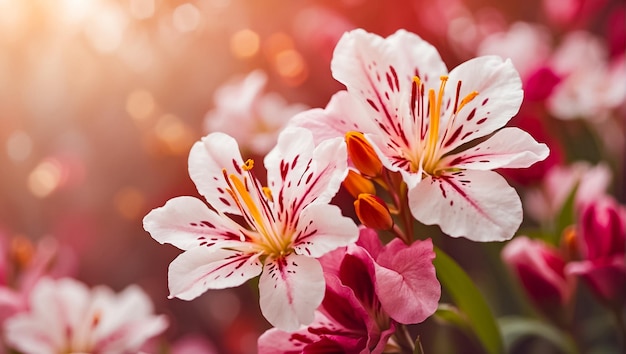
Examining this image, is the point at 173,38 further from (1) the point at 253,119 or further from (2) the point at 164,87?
(1) the point at 253,119

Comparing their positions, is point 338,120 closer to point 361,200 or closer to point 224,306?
point 361,200

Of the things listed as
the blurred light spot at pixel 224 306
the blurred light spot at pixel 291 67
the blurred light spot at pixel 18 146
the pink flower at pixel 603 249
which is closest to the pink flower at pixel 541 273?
the pink flower at pixel 603 249

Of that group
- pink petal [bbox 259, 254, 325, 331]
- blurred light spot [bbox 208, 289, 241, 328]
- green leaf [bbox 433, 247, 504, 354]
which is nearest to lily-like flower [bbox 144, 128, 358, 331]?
pink petal [bbox 259, 254, 325, 331]

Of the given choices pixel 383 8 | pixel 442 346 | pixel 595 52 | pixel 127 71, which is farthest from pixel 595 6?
pixel 127 71

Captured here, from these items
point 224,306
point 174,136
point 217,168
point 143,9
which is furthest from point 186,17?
point 217,168

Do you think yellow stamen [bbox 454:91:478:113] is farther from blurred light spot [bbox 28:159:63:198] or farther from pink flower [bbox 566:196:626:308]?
blurred light spot [bbox 28:159:63:198]

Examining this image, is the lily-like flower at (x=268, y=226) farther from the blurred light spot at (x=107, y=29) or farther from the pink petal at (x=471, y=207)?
the blurred light spot at (x=107, y=29)

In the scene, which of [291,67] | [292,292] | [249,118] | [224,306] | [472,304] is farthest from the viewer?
[224,306]
